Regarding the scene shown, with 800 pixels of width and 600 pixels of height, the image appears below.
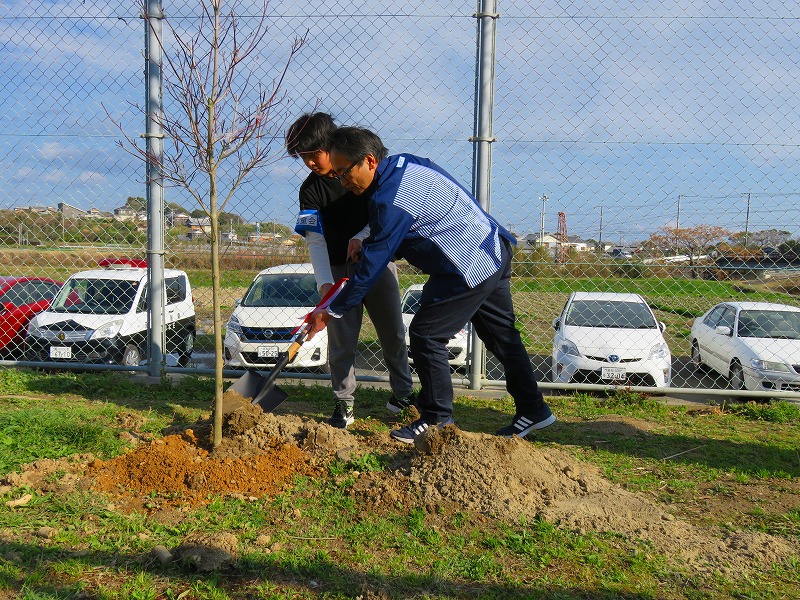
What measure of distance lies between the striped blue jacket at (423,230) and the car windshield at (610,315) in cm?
505

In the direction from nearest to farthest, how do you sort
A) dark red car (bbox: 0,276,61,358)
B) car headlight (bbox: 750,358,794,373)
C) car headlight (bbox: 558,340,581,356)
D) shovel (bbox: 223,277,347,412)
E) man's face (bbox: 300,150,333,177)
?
man's face (bbox: 300,150,333,177) → shovel (bbox: 223,277,347,412) → car headlight (bbox: 750,358,794,373) → car headlight (bbox: 558,340,581,356) → dark red car (bbox: 0,276,61,358)

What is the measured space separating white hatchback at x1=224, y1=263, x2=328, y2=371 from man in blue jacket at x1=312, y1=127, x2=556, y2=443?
4.20 meters

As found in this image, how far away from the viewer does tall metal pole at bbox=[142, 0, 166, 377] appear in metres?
5.50

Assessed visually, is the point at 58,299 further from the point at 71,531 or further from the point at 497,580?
the point at 497,580

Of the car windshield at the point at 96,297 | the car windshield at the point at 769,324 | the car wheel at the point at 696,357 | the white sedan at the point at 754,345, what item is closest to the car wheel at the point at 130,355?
the car windshield at the point at 96,297

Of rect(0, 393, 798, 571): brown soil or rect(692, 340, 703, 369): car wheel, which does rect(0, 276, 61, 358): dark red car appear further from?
Answer: rect(692, 340, 703, 369): car wheel

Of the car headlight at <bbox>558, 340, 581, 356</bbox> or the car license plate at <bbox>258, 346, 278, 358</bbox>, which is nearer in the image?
the car headlight at <bbox>558, 340, 581, 356</bbox>

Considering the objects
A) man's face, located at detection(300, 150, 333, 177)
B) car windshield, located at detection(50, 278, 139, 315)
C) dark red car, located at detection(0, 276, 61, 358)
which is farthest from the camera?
dark red car, located at detection(0, 276, 61, 358)

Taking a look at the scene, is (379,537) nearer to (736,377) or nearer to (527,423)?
(527,423)

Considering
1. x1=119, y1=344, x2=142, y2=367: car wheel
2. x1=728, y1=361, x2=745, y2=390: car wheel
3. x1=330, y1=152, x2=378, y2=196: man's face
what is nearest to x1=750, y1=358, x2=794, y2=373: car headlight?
x1=728, y1=361, x2=745, y2=390: car wheel

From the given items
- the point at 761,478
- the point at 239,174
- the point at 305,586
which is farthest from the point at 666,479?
the point at 239,174

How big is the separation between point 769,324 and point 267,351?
628 centimetres

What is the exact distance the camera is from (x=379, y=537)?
3.01 m

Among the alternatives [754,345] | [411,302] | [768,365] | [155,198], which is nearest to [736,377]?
[754,345]
